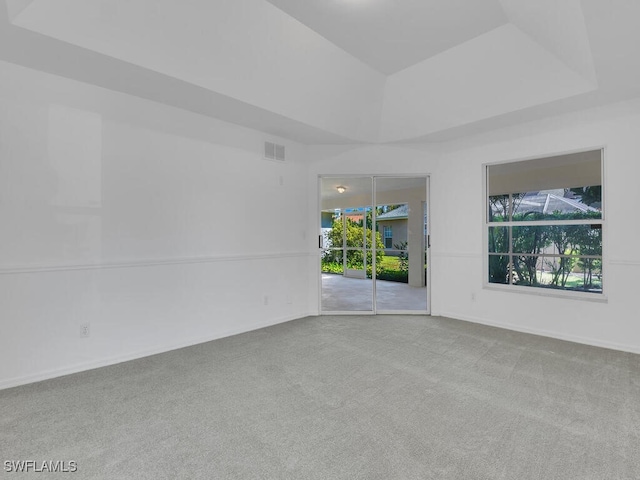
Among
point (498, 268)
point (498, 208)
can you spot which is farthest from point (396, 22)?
point (498, 268)

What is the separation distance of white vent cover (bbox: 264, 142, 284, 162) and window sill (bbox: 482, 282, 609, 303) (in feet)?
11.0

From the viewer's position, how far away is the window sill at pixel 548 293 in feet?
12.3

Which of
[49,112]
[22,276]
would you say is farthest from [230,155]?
[22,276]

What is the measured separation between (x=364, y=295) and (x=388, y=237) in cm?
117

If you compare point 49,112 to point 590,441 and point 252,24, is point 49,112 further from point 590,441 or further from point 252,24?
point 590,441

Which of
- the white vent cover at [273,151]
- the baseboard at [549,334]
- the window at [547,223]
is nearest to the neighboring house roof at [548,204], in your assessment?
the window at [547,223]

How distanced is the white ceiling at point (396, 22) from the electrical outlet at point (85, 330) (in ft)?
10.8

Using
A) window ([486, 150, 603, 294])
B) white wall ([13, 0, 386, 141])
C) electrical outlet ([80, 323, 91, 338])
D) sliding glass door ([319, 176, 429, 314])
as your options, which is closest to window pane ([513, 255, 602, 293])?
window ([486, 150, 603, 294])

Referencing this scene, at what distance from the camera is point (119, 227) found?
3301mm

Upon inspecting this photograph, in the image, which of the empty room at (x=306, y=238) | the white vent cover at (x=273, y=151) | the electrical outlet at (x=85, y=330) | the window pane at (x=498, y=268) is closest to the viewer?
the empty room at (x=306, y=238)

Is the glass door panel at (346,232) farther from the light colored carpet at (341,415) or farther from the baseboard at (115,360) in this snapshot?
the light colored carpet at (341,415)

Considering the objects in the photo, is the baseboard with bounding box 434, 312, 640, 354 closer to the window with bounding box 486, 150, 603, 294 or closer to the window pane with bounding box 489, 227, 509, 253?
the window with bounding box 486, 150, 603, 294

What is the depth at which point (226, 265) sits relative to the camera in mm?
4152

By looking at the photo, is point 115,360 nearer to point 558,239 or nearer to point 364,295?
point 364,295
